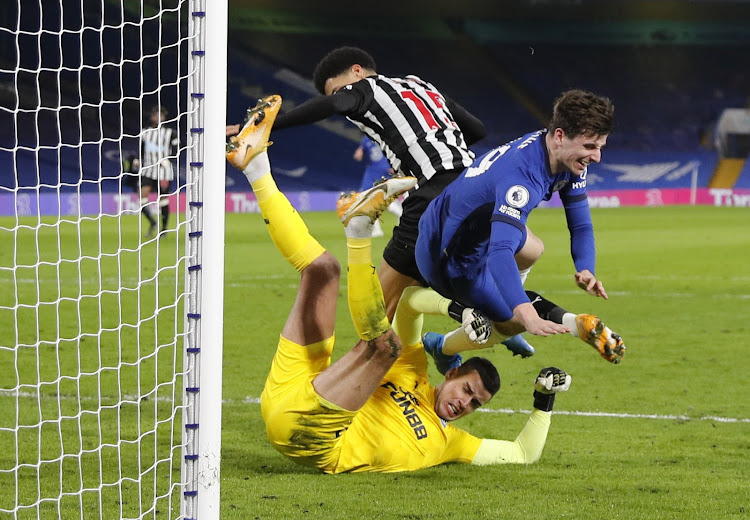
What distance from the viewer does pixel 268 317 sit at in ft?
32.8

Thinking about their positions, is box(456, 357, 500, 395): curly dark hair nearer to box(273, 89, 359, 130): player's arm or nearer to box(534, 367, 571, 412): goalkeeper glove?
box(534, 367, 571, 412): goalkeeper glove

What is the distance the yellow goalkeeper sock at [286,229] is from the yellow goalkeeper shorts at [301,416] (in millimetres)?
482

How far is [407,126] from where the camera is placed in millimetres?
5887

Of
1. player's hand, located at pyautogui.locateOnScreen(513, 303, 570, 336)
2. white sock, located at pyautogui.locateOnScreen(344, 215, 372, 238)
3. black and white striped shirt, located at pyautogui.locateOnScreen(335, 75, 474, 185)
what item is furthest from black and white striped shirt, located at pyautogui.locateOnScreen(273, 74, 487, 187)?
→ player's hand, located at pyautogui.locateOnScreen(513, 303, 570, 336)

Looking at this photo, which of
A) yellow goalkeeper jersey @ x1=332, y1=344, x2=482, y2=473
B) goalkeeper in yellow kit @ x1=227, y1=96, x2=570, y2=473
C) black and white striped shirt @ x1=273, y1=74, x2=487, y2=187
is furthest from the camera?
black and white striped shirt @ x1=273, y1=74, x2=487, y2=187

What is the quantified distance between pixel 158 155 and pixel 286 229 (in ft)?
34.9

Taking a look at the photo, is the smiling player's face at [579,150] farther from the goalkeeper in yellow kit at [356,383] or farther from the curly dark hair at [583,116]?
the goalkeeper in yellow kit at [356,383]

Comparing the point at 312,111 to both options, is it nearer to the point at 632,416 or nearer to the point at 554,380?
the point at 554,380

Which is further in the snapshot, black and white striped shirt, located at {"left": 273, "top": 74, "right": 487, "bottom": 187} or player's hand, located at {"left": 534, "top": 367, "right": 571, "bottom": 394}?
black and white striped shirt, located at {"left": 273, "top": 74, "right": 487, "bottom": 187}

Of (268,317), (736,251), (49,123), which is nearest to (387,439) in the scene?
(268,317)

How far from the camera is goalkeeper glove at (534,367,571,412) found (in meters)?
5.14

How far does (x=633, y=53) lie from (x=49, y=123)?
19.0 metres

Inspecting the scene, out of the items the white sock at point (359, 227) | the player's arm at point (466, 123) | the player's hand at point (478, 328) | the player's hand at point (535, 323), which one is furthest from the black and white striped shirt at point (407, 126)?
the player's hand at point (535, 323)

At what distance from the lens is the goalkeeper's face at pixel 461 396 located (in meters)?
5.12
